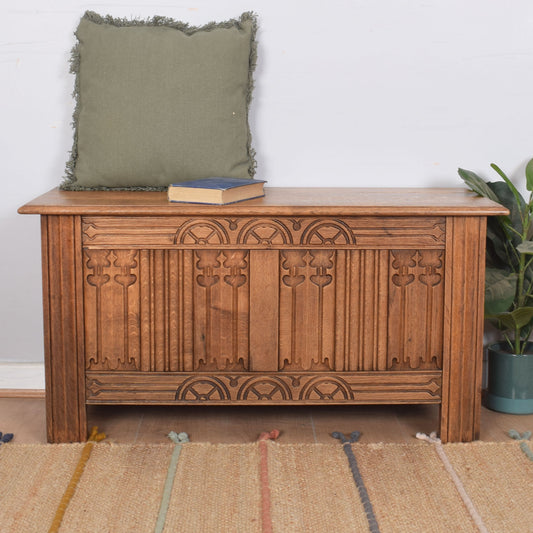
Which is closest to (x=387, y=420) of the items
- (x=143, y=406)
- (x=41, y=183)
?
(x=143, y=406)

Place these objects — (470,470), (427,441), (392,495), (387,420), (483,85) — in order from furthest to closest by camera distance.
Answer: (483,85) < (387,420) < (427,441) < (470,470) < (392,495)

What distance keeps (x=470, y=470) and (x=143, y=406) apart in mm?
973

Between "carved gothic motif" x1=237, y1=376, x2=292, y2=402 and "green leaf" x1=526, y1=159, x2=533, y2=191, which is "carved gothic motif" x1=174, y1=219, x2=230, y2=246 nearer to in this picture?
"carved gothic motif" x1=237, y1=376, x2=292, y2=402

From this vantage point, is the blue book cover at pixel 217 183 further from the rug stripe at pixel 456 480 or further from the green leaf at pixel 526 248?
the rug stripe at pixel 456 480

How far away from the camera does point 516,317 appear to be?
2238 millimetres

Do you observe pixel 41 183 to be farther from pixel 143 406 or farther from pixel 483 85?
pixel 483 85

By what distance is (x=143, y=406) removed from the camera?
2.37 m

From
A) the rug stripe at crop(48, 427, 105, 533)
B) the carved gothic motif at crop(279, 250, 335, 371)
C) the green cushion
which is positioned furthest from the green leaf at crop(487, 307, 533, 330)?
the rug stripe at crop(48, 427, 105, 533)

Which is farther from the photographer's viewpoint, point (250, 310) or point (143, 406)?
point (143, 406)

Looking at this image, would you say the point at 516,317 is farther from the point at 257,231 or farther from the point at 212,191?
the point at 212,191

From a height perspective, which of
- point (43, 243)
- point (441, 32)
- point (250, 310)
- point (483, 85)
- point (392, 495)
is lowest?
point (392, 495)

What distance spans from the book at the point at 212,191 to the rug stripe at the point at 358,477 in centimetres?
69

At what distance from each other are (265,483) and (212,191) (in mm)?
726

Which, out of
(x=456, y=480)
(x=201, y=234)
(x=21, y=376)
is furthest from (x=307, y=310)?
(x=21, y=376)
